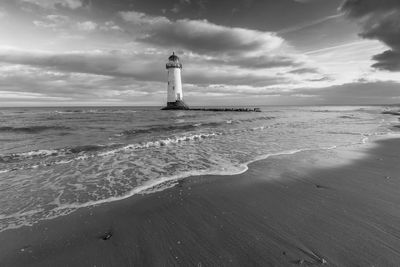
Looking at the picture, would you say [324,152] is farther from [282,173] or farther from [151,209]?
[151,209]

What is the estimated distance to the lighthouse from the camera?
153 feet

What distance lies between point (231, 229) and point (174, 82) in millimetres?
45489

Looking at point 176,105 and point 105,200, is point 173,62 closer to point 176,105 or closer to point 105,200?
point 176,105

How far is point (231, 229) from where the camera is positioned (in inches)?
132

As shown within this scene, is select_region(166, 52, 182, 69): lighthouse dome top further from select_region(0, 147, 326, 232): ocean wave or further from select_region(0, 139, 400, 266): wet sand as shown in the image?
select_region(0, 139, 400, 266): wet sand

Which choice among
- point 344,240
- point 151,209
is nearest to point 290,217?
point 344,240

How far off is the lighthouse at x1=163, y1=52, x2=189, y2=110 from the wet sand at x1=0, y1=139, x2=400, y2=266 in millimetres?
43605

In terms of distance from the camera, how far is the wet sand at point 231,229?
2.72m

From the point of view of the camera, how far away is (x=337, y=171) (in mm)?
6426

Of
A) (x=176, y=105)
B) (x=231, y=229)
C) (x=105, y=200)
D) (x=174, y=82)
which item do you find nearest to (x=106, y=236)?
(x=105, y=200)

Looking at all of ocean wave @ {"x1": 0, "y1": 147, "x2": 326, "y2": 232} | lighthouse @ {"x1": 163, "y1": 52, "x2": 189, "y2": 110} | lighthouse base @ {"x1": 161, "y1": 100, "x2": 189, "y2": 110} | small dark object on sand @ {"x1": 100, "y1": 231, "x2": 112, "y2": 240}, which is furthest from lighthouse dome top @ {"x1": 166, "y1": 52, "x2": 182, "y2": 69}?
small dark object on sand @ {"x1": 100, "y1": 231, "x2": 112, "y2": 240}

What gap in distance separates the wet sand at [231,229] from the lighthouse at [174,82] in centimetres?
4360

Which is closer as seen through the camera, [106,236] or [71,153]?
[106,236]

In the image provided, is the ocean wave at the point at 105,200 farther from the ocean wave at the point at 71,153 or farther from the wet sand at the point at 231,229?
the ocean wave at the point at 71,153
